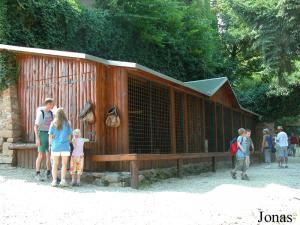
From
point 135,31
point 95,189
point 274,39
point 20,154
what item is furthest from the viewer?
point 135,31

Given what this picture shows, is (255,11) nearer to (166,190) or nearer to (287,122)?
(166,190)

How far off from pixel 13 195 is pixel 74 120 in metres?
3.24

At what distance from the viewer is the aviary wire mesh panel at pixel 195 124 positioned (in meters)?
15.7

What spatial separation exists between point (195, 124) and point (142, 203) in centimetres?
822

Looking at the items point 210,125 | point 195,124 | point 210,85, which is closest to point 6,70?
point 195,124

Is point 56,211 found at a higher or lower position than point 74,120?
lower

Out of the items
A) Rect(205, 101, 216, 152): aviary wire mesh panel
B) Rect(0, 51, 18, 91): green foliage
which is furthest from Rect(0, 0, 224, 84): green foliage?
Rect(205, 101, 216, 152): aviary wire mesh panel

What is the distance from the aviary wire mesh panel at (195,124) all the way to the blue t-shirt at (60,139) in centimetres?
665

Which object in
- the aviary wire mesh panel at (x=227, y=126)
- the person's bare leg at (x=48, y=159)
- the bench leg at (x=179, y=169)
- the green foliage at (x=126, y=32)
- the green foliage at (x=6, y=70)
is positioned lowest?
the bench leg at (x=179, y=169)

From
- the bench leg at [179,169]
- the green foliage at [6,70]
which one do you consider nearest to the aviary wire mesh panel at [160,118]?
the bench leg at [179,169]

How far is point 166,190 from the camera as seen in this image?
10258mm

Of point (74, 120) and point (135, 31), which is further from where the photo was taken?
point (135, 31)

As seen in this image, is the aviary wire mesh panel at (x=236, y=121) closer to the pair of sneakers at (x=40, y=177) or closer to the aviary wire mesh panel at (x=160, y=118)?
the aviary wire mesh panel at (x=160, y=118)

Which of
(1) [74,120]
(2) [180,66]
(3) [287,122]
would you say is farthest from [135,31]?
(3) [287,122]
